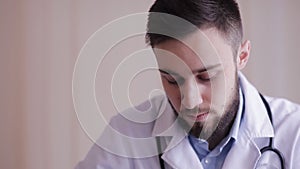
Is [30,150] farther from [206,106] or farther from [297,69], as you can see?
[297,69]

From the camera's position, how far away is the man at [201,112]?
3.07ft

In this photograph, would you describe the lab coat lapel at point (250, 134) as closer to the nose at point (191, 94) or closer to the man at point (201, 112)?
the man at point (201, 112)

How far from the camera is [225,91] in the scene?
1.02m

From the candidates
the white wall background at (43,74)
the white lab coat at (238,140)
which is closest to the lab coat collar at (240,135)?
the white lab coat at (238,140)

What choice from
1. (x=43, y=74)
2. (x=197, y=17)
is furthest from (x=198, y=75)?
(x=43, y=74)

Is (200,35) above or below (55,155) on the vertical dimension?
above

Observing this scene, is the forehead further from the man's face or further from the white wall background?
the white wall background

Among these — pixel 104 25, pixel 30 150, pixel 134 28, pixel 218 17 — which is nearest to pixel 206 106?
pixel 218 17

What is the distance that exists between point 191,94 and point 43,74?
0.68 meters

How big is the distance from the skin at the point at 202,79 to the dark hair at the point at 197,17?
15mm

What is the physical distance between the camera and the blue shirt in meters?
1.03

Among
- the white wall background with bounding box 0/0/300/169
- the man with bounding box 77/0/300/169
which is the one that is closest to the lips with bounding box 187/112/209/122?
the man with bounding box 77/0/300/169

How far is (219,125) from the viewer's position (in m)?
1.06

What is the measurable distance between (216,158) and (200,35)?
30 centimetres
